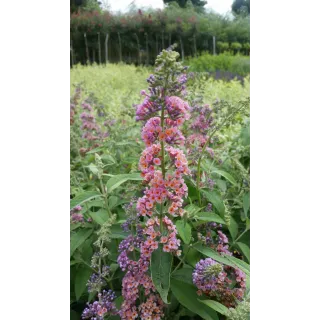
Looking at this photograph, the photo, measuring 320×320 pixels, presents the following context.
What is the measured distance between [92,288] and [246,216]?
49 cm

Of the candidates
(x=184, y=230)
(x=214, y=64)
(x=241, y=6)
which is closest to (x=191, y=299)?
(x=184, y=230)

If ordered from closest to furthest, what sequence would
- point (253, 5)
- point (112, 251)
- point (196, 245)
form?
1. point (253, 5)
2. point (196, 245)
3. point (112, 251)

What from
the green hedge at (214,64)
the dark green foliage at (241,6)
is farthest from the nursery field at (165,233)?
the green hedge at (214,64)

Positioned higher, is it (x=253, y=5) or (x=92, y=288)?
(x=253, y=5)

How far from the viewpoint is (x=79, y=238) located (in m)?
1.10

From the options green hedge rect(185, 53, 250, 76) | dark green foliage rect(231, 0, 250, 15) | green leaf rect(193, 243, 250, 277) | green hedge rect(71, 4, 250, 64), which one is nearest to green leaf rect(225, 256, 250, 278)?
green leaf rect(193, 243, 250, 277)

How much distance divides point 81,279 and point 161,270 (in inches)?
13.1

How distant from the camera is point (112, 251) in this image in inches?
44.9

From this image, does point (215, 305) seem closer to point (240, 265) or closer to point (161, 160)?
point (240, 265)

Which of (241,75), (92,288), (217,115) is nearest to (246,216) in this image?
(217,115)

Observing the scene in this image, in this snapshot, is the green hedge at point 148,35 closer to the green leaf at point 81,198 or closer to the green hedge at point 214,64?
the green hedge at point 214,64

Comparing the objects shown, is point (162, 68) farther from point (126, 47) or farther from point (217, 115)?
point (126, 47)

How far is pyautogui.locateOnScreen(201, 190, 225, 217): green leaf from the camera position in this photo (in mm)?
1053

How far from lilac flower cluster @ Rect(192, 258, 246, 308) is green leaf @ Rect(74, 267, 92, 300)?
323 mm
